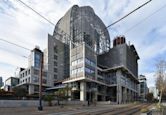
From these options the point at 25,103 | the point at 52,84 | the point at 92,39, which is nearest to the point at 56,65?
the point at 52,84

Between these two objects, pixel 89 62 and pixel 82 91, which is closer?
pixel 82 91

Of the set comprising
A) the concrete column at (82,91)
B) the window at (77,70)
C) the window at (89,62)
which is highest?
the window at (89,62)

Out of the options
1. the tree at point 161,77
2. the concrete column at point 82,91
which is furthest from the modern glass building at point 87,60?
the tree at point 161,77

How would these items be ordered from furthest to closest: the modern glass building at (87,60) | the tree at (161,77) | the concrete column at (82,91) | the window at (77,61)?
the modern glass building at (87,60) < the window at (77,61) < the concrete column at (82,91) < the tree at (161,77)

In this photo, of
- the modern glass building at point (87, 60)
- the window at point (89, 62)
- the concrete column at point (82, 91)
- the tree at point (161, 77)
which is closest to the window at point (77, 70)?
the modern glass building at point (87, 60)

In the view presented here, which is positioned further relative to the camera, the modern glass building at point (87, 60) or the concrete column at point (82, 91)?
the modern glass building at point (87, 60)

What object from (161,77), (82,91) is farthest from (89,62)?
(161,77)

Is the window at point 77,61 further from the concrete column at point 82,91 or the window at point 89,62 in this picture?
the concrete column at point 82,91

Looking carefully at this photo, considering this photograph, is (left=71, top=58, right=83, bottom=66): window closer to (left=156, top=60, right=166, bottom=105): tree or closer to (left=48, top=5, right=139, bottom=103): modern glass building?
(left=48, top=5, right=139, bottom=103): modern glass building

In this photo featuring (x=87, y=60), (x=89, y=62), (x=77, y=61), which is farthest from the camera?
(x=77, y=61)

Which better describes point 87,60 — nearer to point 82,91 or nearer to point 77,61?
point 77,61

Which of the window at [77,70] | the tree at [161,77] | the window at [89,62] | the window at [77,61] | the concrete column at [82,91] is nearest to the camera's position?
the tree at [161,77]

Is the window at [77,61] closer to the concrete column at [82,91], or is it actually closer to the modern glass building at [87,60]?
the modern glass building at [87,60]

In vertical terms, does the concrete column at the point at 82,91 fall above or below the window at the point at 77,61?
below
